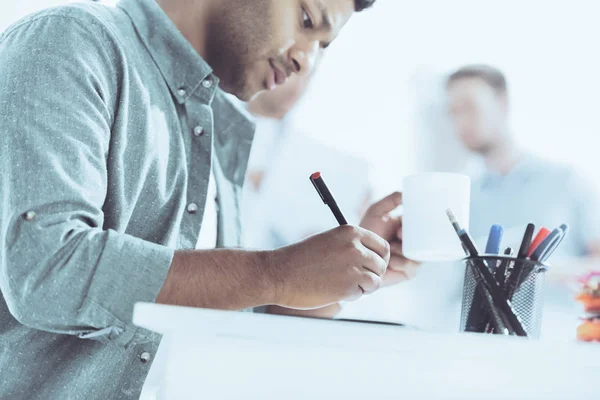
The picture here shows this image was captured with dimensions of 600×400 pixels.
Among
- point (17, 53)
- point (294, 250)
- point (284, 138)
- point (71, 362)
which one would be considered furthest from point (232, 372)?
point (284, 138)

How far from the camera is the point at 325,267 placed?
2.14 ft

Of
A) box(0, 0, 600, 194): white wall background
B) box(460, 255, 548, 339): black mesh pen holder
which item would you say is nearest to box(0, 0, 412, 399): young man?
box(460, 255, 548, 339): black mesh pen holder

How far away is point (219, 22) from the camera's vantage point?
1024 millimetres

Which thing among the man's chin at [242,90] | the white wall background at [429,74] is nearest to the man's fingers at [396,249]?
the man's chin at [242,90]

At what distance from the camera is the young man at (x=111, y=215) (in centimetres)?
60

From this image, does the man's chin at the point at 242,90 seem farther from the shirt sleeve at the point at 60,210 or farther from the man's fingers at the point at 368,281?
the man's fingers at the point at 368,281

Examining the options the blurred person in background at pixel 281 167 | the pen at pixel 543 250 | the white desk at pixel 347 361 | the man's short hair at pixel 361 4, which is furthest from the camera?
the blurred person in background at pixel 281 167

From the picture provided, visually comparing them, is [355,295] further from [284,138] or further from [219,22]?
[284,138]

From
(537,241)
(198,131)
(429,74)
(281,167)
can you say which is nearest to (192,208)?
(198,131)

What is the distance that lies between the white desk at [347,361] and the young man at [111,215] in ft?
0.62

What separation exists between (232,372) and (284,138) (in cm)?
109

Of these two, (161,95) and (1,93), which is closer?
(1,93)

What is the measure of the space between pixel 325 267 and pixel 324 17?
0.52m

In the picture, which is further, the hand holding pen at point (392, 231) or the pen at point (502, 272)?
the hand holding pen at point (392, 231)
